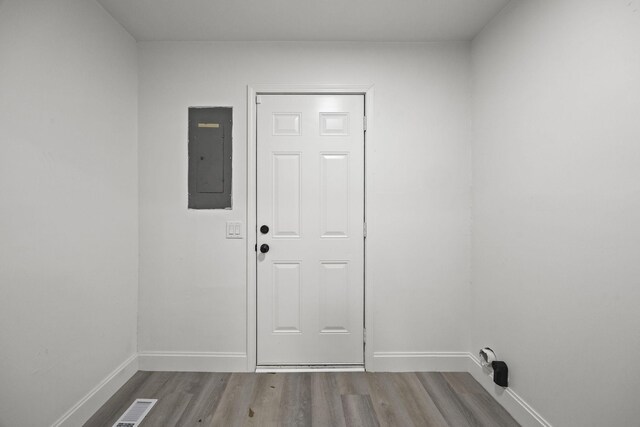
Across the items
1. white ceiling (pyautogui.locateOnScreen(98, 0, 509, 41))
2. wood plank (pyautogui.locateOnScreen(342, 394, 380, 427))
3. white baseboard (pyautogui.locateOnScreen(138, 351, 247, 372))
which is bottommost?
wood plank (pyautogui.locateOnScreen(342, 394, 380, 427))

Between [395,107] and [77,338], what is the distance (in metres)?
2.55

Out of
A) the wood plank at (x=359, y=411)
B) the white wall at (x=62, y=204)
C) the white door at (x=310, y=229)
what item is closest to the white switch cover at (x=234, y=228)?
the white door at (x=310, y=229)

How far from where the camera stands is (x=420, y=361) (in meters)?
2.46

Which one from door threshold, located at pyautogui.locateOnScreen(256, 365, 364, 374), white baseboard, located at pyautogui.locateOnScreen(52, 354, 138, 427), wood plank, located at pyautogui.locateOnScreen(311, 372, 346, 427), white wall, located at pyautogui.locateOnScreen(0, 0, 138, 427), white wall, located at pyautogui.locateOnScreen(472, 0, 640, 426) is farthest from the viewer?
door threshold, located at pyautogui.locateOnScreen(256, 365, 364, 374)

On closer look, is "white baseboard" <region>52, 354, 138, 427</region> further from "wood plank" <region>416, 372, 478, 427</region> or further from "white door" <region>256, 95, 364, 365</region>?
"wood plank" <region>416, 372, 478, 427</region>

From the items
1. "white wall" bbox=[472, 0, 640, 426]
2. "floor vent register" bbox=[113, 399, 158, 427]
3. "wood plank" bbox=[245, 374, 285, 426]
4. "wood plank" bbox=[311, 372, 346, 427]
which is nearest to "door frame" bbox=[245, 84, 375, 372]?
"wood plank" bbox=[245, 374, 285, 426]

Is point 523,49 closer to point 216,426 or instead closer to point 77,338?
point 216,426

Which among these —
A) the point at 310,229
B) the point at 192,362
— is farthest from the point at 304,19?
the point at 192,362

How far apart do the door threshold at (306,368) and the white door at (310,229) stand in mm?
30

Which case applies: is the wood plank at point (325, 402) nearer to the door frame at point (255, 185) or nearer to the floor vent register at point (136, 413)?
the door frame at point (255, 185)

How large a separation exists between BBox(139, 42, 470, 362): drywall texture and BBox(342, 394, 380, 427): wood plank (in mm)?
477

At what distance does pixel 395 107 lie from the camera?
2.47 meters

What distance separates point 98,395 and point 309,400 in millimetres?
1295

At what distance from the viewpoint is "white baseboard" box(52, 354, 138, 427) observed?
1755 mm
